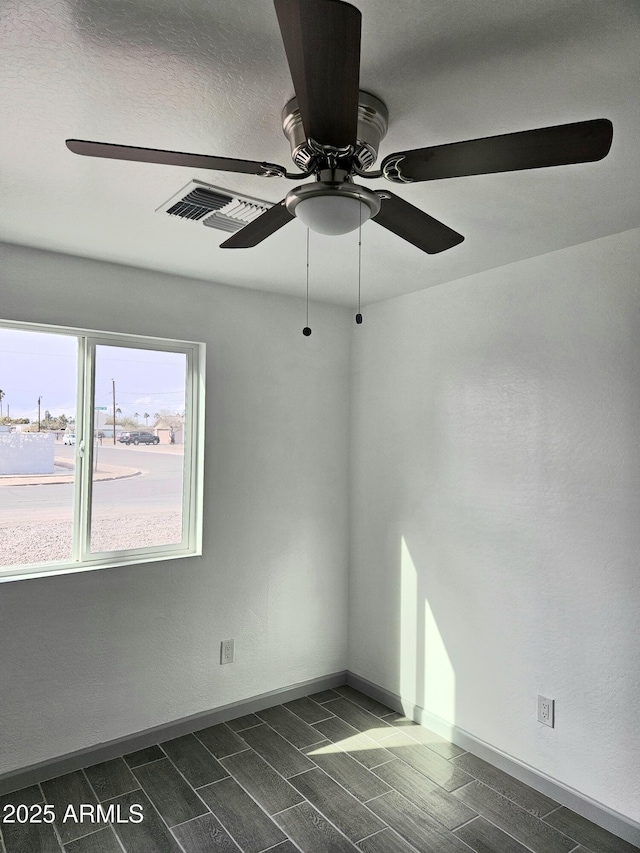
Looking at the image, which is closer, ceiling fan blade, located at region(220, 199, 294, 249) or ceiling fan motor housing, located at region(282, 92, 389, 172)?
ceiling fan motor housing, located at region(282, 92, 389, 172)

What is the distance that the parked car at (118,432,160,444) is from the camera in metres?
3.10

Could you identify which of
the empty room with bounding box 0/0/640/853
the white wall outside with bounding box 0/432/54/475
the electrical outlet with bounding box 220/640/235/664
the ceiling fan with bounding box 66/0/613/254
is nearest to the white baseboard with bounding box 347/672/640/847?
the empty room with bounding box 0/0/640/853

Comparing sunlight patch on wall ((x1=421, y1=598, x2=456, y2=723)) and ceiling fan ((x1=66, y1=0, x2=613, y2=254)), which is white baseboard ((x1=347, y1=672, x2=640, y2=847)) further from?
ceiling fan ((x1=66, y1=0, x2=613, y2=254))

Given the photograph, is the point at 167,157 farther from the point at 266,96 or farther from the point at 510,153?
the point at 510,153

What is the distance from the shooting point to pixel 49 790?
262 centimetres

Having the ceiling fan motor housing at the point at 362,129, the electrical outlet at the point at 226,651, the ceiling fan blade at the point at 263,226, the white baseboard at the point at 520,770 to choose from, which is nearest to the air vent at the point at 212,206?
the ceiling fan blade at the point at 263,226

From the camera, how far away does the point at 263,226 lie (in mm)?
1808

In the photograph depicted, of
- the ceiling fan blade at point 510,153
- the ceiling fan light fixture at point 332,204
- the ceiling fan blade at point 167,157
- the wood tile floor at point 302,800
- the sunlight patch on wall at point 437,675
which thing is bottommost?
the wood tile floor at point 302,800

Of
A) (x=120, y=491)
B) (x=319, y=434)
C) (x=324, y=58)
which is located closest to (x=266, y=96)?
(x=324, y=58)

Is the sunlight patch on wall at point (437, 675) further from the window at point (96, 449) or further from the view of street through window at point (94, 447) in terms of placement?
the view of street through window at point (94, 447)

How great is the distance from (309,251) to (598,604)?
6.45 ft

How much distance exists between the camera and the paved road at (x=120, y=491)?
280 cm

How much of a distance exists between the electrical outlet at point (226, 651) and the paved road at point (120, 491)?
0.80m

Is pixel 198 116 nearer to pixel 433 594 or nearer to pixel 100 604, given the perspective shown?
pixel 100 604
